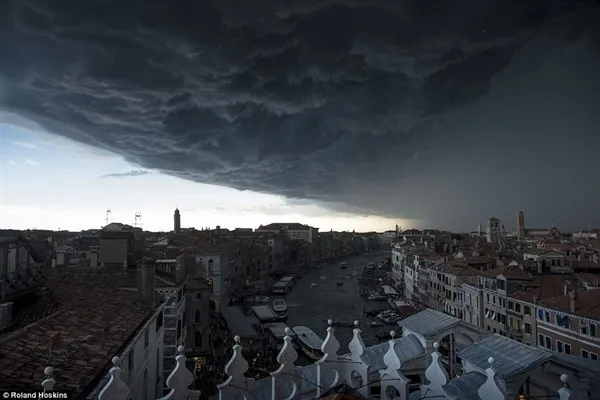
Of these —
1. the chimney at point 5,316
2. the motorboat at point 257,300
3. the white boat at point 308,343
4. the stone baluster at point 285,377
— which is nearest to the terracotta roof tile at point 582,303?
the white boat at point 308,343

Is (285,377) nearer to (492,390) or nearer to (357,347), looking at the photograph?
(357,347)

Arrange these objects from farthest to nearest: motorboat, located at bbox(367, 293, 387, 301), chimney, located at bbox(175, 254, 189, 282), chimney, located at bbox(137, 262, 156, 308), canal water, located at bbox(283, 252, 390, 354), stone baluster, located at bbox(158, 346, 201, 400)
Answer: motorboat, located at bbox(367, 293, 387, 301)
canal water, located at bbox(283, 252, 390, 354)
chimney, located at bbox(175, 254, 189, 282)
chimney, located at bbox(137, 262, 156, 308)
stone baluster, located at bbox(158, 346, 201, 400)

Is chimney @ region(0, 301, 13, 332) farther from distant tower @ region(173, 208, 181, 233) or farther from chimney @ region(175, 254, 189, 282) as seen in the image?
distant tower @ region(173, 208, 181, 233)

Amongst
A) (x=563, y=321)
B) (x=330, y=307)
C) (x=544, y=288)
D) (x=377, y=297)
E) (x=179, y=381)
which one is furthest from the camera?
(x=377, y=297)

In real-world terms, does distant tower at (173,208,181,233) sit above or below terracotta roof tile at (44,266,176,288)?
above

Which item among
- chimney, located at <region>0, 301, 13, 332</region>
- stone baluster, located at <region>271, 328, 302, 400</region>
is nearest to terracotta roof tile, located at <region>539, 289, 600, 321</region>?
stone baluster, located at <region>271, 328, 302, 400</region>

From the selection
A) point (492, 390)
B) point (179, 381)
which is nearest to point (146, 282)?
point (179, 381)
